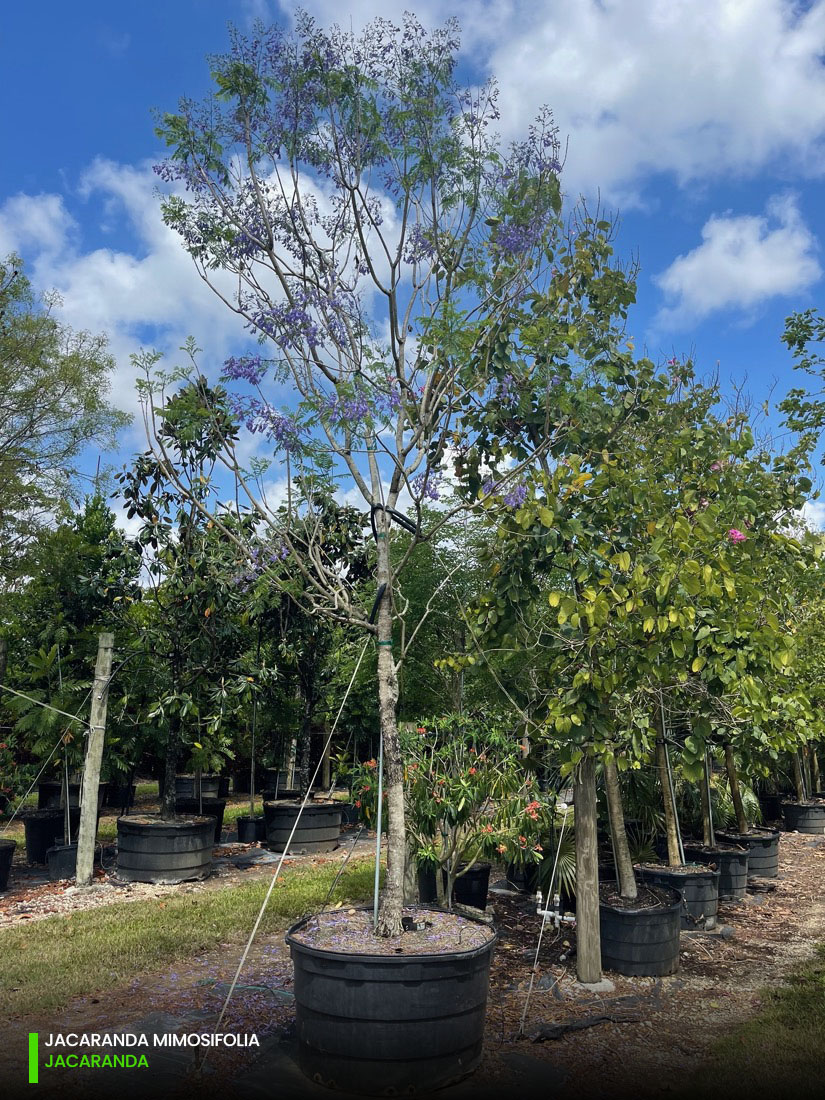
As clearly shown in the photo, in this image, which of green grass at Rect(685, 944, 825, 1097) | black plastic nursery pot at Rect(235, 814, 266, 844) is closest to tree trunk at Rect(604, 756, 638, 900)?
green grass at Rect(685, 944, 825, 1097)

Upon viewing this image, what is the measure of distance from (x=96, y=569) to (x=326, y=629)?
309cm

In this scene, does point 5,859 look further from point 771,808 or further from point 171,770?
point 771,808

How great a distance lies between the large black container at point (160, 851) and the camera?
8.34 meters

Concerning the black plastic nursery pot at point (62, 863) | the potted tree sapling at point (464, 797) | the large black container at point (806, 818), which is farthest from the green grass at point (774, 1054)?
the large black container at point (806, 818)

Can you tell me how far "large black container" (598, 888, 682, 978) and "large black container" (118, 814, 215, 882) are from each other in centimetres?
474

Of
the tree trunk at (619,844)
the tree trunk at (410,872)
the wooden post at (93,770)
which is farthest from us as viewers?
the wooden post at (93,770)

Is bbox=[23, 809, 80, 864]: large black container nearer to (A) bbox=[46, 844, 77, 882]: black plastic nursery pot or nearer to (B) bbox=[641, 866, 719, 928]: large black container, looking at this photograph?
(A) bbox=[46, 844, 77, 882]: black plastic nursery pot

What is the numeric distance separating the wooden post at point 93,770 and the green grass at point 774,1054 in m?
6.25

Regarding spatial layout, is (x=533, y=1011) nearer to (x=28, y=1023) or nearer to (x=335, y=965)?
(x=335, y=965)

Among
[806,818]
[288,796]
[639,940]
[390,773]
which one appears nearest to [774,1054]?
[639,940]

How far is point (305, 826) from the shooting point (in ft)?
34.0

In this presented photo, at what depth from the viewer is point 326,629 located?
10.9 meters

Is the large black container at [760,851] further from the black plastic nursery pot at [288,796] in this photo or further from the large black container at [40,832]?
the large black container at [40,832]

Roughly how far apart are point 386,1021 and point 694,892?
3.95 metres
